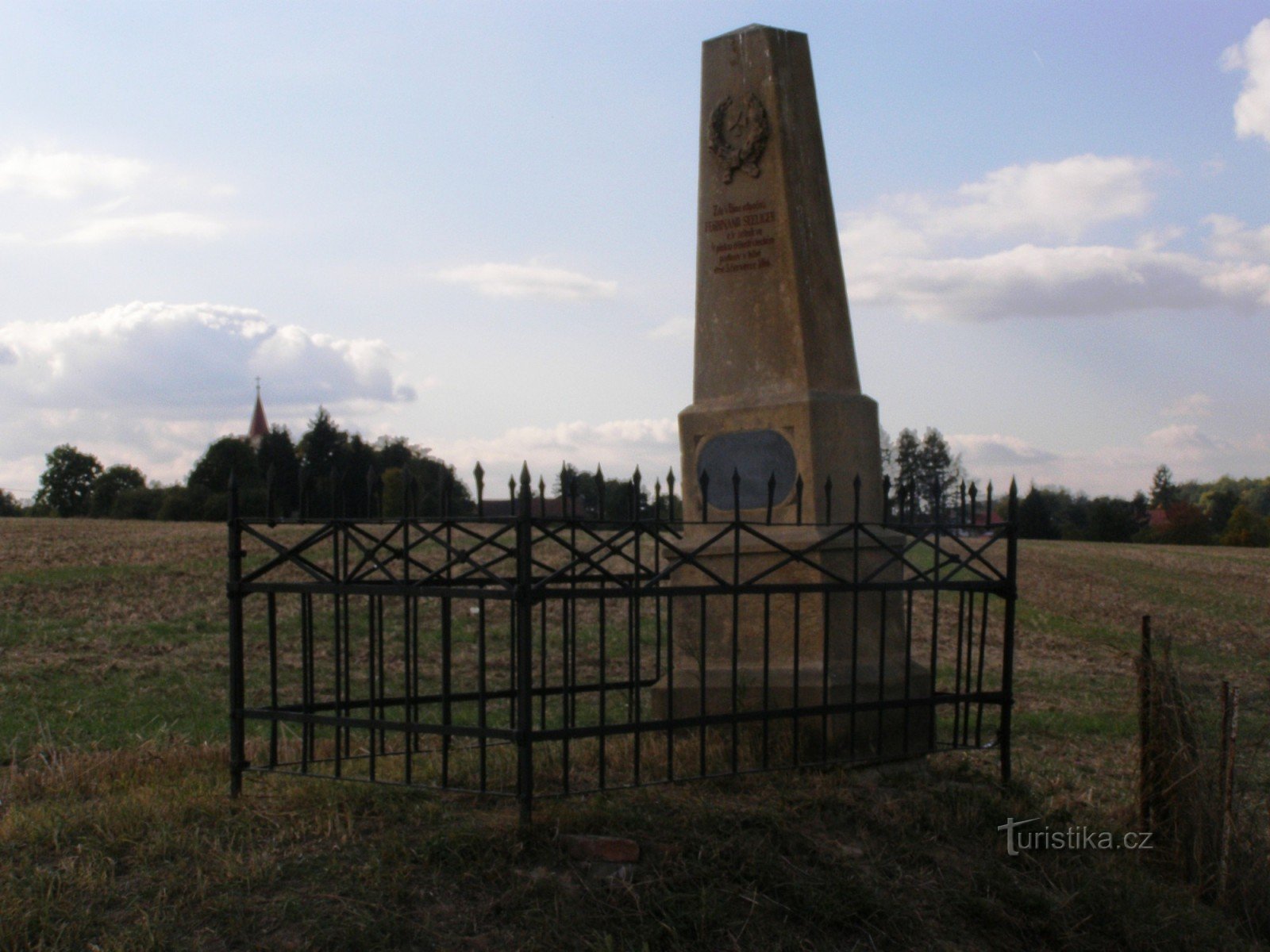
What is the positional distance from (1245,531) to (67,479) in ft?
218

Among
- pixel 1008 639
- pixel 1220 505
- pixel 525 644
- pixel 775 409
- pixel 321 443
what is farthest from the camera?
pixel 1220 505

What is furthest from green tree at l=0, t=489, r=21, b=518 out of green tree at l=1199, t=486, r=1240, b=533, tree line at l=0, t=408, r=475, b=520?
green tree at l=1199, t=486, r=1240, b=533

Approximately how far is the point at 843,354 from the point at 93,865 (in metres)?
5.16

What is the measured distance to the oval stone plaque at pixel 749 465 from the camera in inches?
292

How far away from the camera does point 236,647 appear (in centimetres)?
614

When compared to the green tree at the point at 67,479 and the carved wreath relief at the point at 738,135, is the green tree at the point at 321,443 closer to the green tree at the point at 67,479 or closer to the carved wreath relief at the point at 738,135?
the green tree at the point at 67,479

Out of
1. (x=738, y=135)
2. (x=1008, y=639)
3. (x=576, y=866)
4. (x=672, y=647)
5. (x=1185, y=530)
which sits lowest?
(x=1185, y=530)

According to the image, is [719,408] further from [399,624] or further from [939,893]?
[399,624]

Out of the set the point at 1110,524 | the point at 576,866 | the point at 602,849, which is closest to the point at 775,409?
the point at 602,849

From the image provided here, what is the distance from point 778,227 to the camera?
757cm

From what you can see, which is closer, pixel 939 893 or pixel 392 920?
pixel 392 920

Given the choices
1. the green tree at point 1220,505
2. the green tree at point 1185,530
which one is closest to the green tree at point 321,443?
the green tree at point 1185,530

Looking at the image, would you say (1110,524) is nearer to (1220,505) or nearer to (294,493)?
(1220,505)

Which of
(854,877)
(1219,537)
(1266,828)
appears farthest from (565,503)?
(1219,537)
